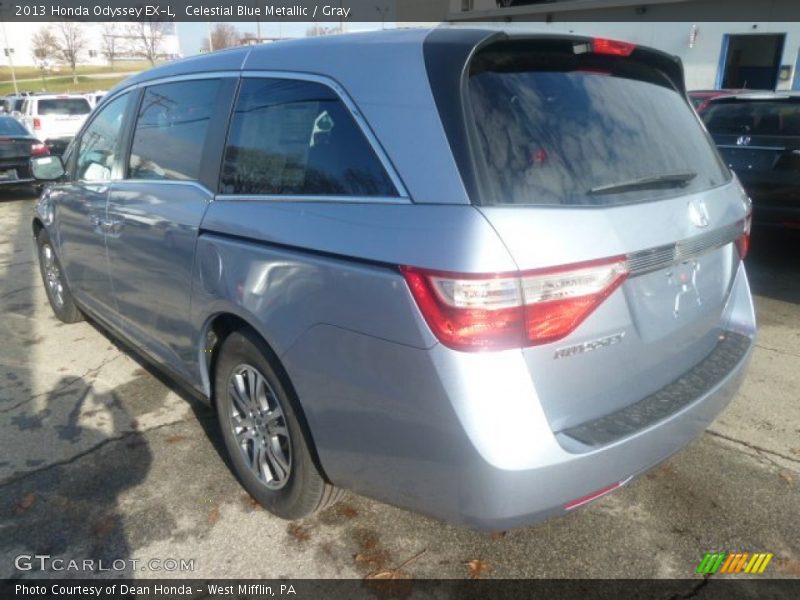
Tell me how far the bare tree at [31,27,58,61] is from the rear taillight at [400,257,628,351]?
77425mm

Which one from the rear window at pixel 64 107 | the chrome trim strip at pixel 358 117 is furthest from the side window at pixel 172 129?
the rear window at pixel 64 107

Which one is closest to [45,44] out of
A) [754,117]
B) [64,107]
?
[64,107]

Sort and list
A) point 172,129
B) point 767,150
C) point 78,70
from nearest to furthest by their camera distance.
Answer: point 172,129 < point 767,150 < point 78,70

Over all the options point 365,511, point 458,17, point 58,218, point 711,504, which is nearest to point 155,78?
point 58,218

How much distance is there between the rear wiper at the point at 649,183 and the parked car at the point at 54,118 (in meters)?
17.1

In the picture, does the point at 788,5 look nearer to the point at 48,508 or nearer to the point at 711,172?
the point at 711,172

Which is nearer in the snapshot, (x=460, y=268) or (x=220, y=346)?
(x=460, y=268)

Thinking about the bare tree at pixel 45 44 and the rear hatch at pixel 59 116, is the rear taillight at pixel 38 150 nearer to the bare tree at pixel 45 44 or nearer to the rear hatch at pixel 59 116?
the rear hatch at pixel 59 116

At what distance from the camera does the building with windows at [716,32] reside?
1659 centimetres

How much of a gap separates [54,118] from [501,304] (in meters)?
18.1

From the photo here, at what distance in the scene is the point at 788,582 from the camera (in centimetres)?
228

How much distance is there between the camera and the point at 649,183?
6.92ft

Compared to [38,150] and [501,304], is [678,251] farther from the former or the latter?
[38,150]

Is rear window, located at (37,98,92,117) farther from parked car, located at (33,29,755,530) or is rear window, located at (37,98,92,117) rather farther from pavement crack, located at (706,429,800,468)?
pavement crack, located at (706,429,800,468)
